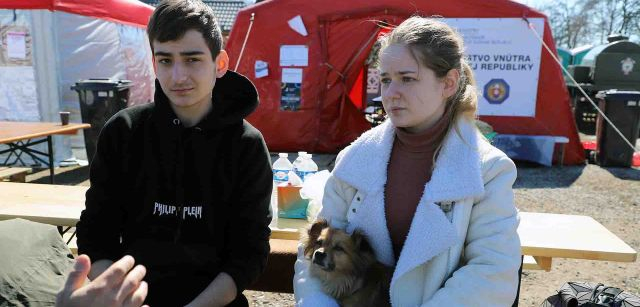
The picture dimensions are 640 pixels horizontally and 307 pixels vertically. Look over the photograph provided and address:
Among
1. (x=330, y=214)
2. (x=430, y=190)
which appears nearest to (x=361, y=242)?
(x=330, y=214)

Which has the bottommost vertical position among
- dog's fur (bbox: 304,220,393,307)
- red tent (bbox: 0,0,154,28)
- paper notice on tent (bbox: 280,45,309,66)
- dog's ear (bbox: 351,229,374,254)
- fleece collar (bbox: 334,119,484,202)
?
dog's fur (bbox: 304,220,393,307)

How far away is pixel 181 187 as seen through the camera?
1887 millimetres

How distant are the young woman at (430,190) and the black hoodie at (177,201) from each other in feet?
1.02

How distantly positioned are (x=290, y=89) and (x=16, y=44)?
466 cm

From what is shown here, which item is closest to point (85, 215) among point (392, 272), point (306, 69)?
point (392, 272)

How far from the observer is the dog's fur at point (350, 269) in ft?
6.16

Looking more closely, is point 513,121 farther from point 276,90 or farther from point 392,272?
point 392,272

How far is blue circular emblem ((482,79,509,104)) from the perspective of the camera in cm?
861

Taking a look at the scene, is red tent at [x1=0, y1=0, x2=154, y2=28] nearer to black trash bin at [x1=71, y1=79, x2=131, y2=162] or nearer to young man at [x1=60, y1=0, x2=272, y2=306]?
black trash bin at [x1=71, y1=79, x2=131, y2=162]

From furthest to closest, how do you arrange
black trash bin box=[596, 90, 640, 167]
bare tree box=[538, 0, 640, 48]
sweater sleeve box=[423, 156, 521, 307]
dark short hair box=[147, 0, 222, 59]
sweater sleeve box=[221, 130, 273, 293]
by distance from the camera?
bare tree box=[538, 0, 640, 48] → black trash bin box=[596, 90, 640, 167] → sweater sleeve box=[221, 130, 273, 293] → dark short hair box=[147, 0, 222, 59] → sweater sleeve box=[423, 156, 521, 307]

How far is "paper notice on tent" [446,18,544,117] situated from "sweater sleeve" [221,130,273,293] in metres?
7.21

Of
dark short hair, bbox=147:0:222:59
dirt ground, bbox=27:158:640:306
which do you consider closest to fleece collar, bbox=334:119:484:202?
dark short hair, bbox=147:0:222:59

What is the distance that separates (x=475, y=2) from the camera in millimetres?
8422

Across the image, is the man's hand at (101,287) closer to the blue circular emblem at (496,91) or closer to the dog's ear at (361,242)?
the dog's ear at (361,242)
